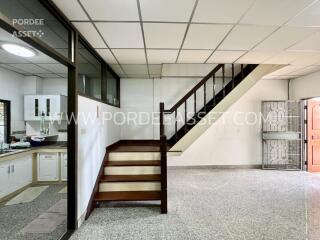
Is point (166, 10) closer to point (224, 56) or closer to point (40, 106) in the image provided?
point (224, 56)

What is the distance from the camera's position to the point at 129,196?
3.50 metres

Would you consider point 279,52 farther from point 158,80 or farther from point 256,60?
point 158,80

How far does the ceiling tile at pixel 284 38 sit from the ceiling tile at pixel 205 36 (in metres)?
0.79

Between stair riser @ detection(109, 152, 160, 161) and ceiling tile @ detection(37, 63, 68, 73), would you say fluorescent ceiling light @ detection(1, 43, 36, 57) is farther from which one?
stair riser @ detection(109, 152, 160, 161)

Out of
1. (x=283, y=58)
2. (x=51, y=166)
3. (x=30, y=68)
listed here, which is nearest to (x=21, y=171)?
(x=51, y=166)

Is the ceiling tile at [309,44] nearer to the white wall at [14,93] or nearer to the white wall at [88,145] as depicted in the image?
the white wall at [88,145]

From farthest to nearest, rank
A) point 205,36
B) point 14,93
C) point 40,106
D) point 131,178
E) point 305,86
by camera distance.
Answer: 1. point 305,86
2. point 40,106
3. point 14,93
4. point 131,178
5. point 205,36

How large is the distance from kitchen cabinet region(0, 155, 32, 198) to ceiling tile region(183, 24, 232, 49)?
4.10 meters

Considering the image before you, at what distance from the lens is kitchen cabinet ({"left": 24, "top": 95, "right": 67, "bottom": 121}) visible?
16.5 feet

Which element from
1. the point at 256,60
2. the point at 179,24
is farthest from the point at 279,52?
the point at 179,24

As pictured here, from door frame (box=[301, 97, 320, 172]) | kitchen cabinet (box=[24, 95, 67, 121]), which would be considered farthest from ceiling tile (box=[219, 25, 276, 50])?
kitchen cabinet (box=[24, 95, 67, 121])

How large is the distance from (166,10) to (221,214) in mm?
3179

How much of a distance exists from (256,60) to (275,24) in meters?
1.65

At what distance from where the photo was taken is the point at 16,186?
4.04 meters
